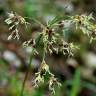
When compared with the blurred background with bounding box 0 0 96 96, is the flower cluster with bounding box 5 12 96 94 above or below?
below

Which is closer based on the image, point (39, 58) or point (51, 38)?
point (51, 38)

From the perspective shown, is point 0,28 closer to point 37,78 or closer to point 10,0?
point 10,0

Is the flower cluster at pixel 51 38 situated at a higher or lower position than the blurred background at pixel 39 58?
lower

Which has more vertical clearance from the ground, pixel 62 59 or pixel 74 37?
pixel 74 37

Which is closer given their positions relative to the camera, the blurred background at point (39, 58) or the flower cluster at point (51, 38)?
the flower cluster at point (51, 38)

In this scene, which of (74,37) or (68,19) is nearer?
(68,19)

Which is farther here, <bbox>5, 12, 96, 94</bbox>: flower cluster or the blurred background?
the blurred background

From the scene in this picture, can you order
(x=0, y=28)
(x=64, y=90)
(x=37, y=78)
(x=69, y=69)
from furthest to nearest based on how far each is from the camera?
1. (x=0, y=28)
2. (x=69, y=69)
3. (x=64, y=90)
4. (x=37, y=78)

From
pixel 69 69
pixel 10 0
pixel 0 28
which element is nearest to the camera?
pixel 69 69

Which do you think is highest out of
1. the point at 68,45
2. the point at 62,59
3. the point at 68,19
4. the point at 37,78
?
the point at 62,59

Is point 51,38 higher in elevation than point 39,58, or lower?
lower

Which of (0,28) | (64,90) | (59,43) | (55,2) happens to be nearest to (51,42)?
(59,43)
